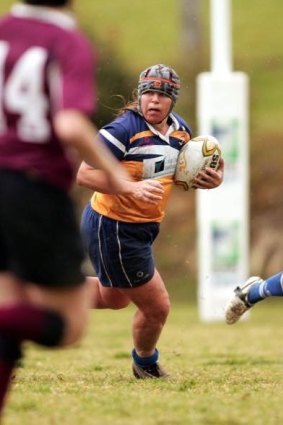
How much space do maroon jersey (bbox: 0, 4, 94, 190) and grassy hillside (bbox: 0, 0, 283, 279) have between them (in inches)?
580

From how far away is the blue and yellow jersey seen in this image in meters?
7.07

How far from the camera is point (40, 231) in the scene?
4.71 m

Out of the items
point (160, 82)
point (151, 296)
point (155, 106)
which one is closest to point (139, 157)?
point (155, 106)

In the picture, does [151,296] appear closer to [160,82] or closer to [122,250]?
[122,250]

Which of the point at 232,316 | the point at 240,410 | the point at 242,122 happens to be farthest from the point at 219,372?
the point at 242,122

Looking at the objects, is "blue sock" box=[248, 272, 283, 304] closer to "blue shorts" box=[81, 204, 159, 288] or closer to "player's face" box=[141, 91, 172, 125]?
"blue shorts" box=[81, 204, 159, 288]

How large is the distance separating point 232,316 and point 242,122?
9.48m

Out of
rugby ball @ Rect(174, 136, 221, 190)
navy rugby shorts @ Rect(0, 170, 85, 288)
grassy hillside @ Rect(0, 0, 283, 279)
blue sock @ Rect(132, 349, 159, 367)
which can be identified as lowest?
grassy hillside @ Rect(0, 0, 283, 279)

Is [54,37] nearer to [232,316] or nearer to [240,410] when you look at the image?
[240,410]

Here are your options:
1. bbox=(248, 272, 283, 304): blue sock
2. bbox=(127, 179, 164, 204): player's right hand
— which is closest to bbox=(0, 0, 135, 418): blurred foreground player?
bbox=(127, 179, 164, 204): player's right hand

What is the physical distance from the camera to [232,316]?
26.6 feet

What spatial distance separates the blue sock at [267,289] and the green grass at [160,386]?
1.58 ft

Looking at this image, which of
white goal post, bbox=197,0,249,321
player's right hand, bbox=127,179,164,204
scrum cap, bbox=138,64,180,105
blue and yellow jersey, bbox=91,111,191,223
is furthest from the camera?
white goal post, bbox=197,0,249,321

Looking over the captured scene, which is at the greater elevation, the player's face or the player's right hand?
the player's face
